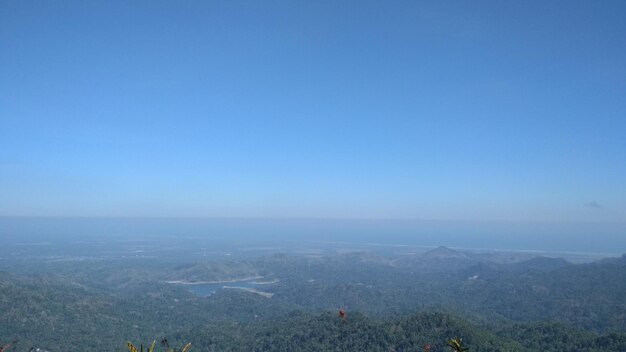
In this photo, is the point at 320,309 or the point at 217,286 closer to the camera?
the point at 320,309

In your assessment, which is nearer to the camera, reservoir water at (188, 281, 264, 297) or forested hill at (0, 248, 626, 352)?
forested hill at (0, 248, 626, 352)

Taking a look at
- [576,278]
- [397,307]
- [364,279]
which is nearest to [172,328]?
[397,307]

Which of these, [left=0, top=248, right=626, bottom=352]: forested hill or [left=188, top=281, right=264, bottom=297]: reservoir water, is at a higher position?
[left=0, top=248, right=626, bottom=352]: forested hill

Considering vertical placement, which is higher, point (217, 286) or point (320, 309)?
point (320, 309)

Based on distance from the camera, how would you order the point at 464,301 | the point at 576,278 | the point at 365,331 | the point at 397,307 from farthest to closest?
the point at 576,278 < the point at 464,301 < the point at 397,307 < the point at 365,331

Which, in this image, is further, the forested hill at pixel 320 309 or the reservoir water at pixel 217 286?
the reservoir water at pixel 217 286

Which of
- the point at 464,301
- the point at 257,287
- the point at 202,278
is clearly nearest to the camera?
the point at 464,301

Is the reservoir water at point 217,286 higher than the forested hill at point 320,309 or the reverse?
the reverse

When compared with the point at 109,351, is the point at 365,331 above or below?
above

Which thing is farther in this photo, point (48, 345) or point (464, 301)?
point (464, 301)

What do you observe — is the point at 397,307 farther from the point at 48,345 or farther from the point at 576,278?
the point at 48,345
